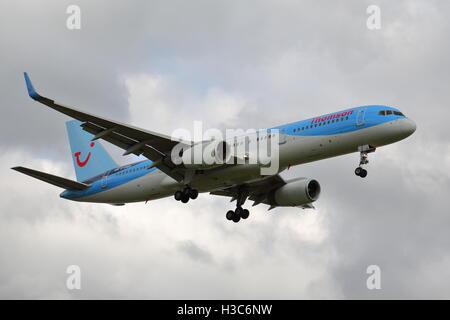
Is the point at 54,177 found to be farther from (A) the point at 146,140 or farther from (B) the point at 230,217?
(B) the point at 230,217

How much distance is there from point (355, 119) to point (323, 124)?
185cm

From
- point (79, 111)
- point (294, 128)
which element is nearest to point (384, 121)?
point (294, 128)

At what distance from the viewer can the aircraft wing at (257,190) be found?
51.8 metres

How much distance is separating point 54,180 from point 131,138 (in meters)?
8.02

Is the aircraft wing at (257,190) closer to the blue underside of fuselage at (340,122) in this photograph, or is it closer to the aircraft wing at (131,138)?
the aircraft wing at (131,138)

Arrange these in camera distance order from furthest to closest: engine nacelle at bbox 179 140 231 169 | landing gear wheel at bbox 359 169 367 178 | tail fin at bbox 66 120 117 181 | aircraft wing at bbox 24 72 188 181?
tail fin at bbox 66 120 117 181
engine nacelle at bbox 179 140 231 169
landing gear wheel at bbox 359 169 367 178
aircraft wing at bbox 24 72 188 181

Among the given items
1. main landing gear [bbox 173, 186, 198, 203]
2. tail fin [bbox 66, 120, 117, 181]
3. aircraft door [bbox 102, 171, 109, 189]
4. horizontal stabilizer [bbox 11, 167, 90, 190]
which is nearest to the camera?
horizontal stabilizer [bbox 11, 167, 90, 190]

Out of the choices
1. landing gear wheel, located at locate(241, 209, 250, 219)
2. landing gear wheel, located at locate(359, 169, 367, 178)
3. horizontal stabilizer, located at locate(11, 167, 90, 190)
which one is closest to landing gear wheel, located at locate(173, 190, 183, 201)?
landing gear wheel, located at locate(241, 209, 250, 219)

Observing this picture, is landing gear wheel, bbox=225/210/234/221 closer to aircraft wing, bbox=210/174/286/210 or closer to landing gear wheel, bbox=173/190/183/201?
aircraft wing, bbox=210/174/286/210

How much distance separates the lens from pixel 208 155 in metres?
43.7

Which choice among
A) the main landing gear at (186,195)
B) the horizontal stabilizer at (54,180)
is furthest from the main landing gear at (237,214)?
the horizontal stabilizer at (54,180)

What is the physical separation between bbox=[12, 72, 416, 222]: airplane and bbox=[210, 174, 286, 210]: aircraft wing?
7 centimetres

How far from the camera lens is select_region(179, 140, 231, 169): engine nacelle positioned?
143ft

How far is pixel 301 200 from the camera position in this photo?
51375 mm
